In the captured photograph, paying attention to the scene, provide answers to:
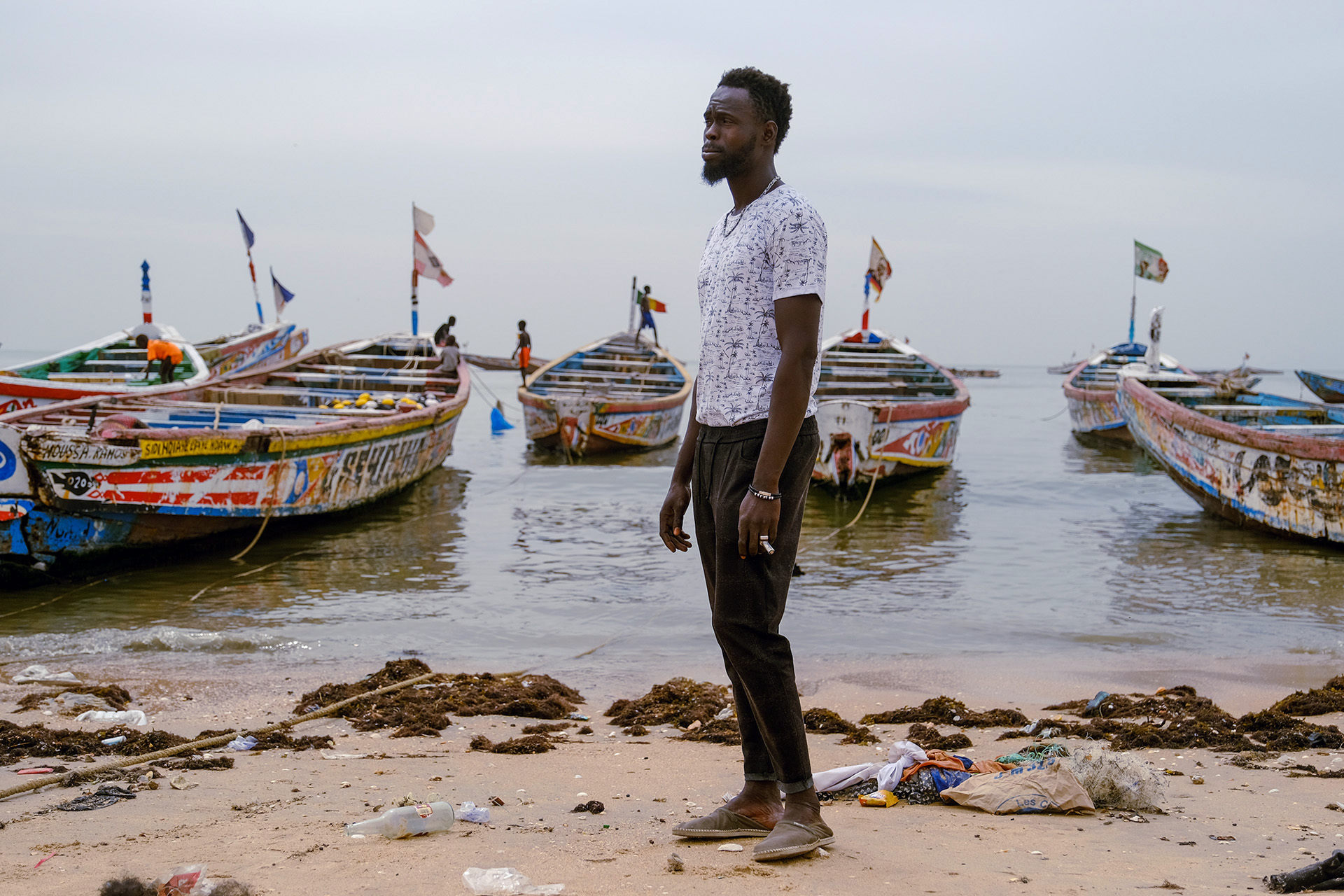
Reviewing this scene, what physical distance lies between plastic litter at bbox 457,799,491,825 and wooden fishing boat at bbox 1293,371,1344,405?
18.8m

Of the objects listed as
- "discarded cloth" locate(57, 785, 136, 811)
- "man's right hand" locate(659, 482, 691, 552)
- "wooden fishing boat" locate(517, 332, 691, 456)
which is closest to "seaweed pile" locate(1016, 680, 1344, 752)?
"man's right hand" locate(659, 482, 691, 552)

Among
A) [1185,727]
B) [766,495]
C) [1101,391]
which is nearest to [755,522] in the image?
[766,495]

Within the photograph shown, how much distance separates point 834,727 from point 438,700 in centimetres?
189

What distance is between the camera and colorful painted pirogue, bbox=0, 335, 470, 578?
25.0ft

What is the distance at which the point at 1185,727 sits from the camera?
4.27 m

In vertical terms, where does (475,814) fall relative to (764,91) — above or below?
below

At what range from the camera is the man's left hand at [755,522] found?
2.60 m

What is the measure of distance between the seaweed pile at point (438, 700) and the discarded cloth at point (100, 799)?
1.22 meters

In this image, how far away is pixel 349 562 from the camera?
373 inches

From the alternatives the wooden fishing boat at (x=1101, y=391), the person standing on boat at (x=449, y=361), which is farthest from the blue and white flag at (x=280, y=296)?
the wooden fishing boat at (x=1101, y=391)

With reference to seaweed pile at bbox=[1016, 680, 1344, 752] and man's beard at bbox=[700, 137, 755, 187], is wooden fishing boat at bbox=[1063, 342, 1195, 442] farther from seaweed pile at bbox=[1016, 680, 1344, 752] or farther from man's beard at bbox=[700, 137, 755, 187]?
man's beard at bbox=[700, 137, 755, 187]

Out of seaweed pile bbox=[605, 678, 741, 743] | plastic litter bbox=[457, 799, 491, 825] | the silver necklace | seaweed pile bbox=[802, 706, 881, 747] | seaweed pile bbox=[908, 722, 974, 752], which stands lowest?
seaweed pile bbox=[605, 678, 741, 743]

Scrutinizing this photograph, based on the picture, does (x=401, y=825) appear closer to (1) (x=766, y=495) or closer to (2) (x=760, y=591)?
(2) (x=760, y=591)

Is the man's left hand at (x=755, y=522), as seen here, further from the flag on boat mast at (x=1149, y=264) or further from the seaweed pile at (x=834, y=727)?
the flag on boat mast at (x=1149, y=264)
